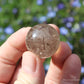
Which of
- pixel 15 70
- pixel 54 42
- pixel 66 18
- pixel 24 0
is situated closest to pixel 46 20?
pixel 66 18

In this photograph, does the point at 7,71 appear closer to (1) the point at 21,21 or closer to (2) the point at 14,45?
(2) the point at 14,45

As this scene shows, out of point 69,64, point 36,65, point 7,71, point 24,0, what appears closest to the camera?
point 36,65

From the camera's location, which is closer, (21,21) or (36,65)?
(36,65)

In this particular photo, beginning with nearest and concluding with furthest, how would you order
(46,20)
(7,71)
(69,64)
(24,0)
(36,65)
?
(36,65)
(69,64)
(7,71)
(46,20)
(24,0)

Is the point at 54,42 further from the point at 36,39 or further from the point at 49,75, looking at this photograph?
the point at 49,75

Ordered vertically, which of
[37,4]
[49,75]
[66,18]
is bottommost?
[49,75]

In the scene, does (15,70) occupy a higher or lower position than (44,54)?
lower
